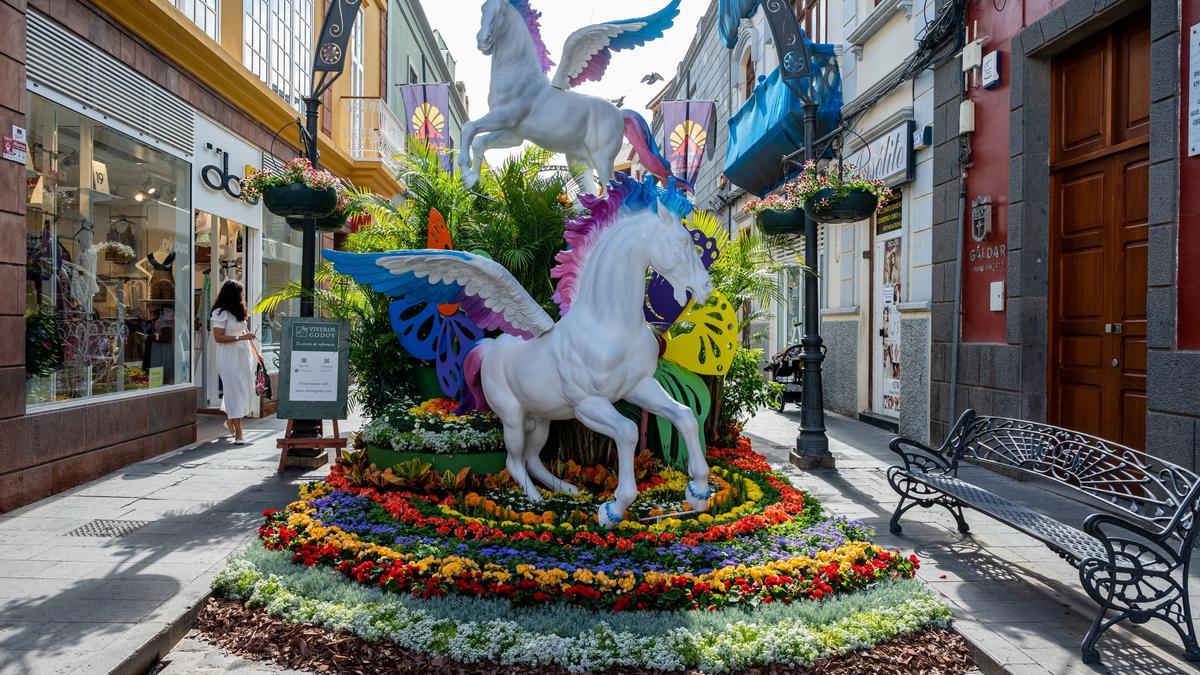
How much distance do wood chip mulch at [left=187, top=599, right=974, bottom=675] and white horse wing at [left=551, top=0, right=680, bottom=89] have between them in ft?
15.4

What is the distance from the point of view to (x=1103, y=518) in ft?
10.6

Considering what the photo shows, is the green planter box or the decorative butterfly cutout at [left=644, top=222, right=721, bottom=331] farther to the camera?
the decorative butterfly cutout at [left=644, top=222, right=721, bottom=331]

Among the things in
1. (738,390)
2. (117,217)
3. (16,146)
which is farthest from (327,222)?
(738,390)

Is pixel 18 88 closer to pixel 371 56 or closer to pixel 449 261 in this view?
pixel 449 261

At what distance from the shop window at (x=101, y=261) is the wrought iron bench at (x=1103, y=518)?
6.52 m

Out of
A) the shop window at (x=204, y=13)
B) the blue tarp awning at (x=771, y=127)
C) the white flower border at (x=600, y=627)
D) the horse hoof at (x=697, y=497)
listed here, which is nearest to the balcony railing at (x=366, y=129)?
the shop window at (x=204, y=13)

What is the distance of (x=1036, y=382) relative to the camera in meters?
7.07

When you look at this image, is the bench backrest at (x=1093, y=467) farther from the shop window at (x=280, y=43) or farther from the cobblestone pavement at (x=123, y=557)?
the shop window at (x=280, y=43)

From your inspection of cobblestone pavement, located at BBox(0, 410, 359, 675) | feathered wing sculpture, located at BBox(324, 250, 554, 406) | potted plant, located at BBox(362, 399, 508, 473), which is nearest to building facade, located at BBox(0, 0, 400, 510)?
cobblestone pavement, located at BBox(0, 410, 359, 675)

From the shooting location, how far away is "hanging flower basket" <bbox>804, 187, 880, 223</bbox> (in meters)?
7.18

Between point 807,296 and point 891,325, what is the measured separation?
2858 mm

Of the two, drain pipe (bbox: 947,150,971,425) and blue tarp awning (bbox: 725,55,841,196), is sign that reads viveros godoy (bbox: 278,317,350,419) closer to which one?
drain pipe (bbox: 947,150,971,425)

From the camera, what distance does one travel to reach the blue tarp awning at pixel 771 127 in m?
12.0

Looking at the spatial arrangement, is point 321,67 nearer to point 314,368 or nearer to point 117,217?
point 117,217
